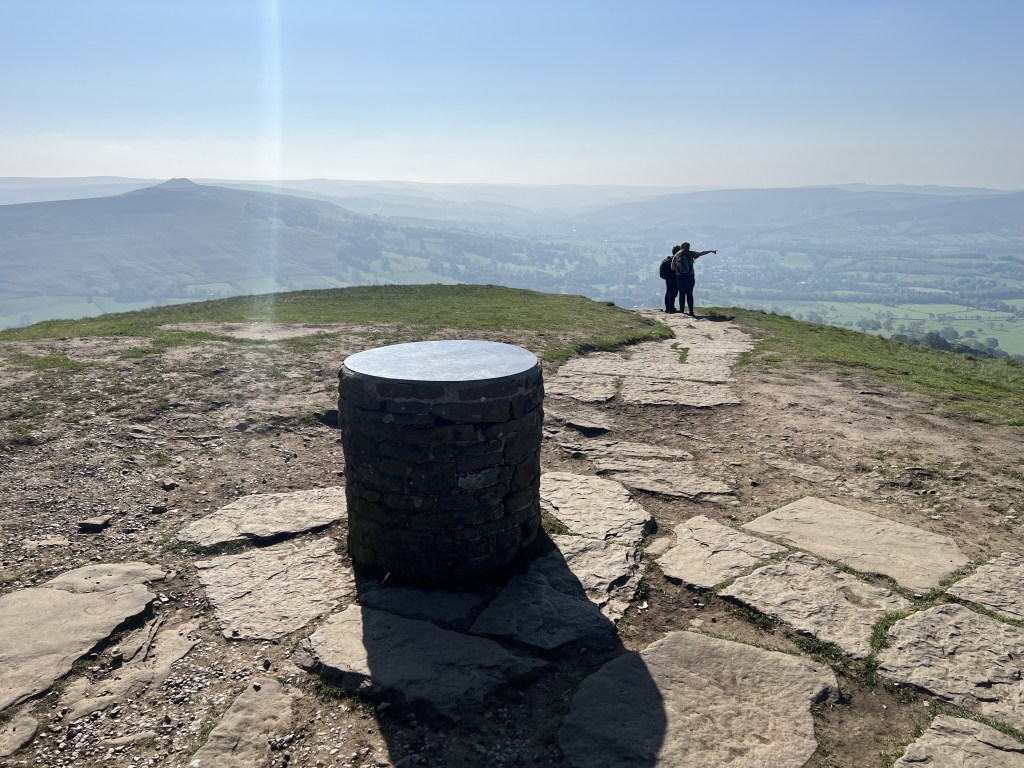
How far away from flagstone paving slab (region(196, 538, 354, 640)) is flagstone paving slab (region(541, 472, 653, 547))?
6.44ft

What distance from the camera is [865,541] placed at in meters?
5.18

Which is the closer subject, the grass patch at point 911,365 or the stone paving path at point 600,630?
the stone paving path at point 600,630

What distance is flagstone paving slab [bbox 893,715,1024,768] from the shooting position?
10.0 feet

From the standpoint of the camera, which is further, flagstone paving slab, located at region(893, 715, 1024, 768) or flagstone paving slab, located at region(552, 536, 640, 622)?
flagstone paving slab, located at region(552, 536, 640, 622)

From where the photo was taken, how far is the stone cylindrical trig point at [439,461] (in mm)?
4391

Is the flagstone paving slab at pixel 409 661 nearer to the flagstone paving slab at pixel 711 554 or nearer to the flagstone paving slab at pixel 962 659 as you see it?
the flagstone paving slab at pixel 711 554

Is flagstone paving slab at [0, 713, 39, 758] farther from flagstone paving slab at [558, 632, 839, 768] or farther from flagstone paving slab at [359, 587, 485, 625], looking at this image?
flagstone paving slab at [558, 632, 839, 768]

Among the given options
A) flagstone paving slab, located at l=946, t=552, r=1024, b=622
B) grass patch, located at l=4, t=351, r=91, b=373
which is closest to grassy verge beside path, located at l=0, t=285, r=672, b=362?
grass patch, located at l=4, t=351, r=91, b=373

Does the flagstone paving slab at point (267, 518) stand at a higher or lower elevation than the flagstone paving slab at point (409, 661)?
higher

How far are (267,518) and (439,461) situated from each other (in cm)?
214

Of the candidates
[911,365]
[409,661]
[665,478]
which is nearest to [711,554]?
[665,478]

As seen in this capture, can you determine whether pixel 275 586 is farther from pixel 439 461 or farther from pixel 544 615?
pixel 544 615

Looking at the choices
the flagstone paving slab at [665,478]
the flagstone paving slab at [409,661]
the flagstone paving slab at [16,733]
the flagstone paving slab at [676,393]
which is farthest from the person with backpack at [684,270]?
the flagstone paving slab at [16,733]

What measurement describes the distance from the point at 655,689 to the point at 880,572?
2.21 m
